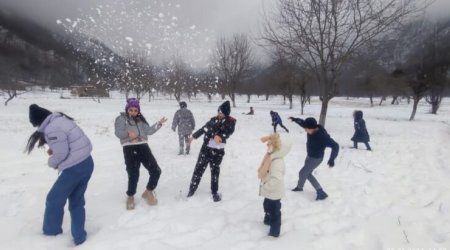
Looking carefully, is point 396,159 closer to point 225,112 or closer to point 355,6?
point 225,112

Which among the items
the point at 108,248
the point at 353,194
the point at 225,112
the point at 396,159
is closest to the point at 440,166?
the point at 396,159

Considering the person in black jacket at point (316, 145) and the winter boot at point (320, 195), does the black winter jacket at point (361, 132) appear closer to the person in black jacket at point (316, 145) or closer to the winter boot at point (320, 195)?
the person in black jacket at point (316, 145)

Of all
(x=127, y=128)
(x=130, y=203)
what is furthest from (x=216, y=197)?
(x=127, y=128)

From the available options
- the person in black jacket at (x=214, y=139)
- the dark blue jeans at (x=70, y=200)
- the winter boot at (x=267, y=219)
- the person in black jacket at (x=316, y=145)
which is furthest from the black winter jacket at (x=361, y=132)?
the dark blue jeans at (x=70, y=200)

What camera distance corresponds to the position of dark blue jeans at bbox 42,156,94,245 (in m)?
4.48

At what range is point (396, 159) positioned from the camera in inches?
402

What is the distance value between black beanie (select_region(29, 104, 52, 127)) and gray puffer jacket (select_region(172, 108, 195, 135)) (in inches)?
258

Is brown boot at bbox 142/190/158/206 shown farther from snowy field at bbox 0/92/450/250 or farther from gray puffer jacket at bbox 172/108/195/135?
gray puffer jacket at bbox 172/108/195/135

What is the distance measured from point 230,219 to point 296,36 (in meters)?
13.2

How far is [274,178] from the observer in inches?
189

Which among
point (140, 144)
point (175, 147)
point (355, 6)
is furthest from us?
point (355, 6)

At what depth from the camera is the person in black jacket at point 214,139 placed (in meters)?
6.14

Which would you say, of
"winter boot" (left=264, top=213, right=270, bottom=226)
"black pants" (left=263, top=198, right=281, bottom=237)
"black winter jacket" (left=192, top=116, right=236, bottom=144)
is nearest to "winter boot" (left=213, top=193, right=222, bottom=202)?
"black winter jacket" (left=192, top=116, right=236, bottom=144)

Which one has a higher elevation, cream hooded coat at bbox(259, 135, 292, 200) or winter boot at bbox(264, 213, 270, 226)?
cream hooded coat at bbox(259, 135, 292, 200)
